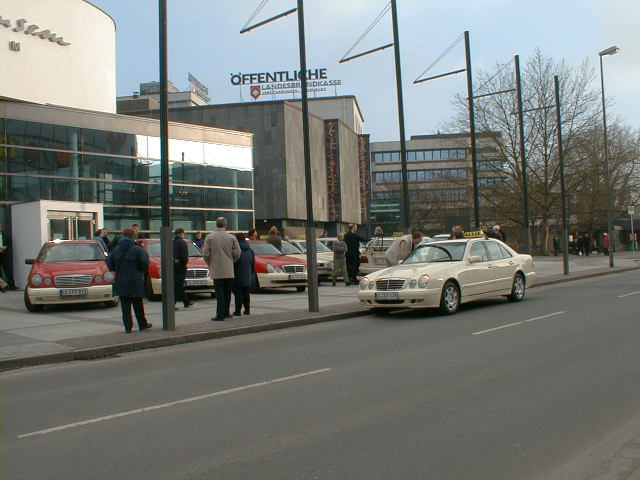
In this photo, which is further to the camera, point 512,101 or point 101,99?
point 512,101

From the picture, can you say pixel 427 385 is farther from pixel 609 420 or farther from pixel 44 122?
pixel 44 122

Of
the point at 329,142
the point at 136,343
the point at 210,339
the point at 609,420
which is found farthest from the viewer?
the point at 329,142

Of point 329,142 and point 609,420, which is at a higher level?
point 329,142

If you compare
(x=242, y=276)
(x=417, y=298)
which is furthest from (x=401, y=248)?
(x=242, y=276)

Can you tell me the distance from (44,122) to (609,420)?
26318mm

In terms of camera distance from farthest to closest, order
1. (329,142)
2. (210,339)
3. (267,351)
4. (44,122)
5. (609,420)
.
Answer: (329,142)
(44,122)
(210,339)
(267,351)
(609,420)

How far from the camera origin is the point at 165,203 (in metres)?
Result: 11.2

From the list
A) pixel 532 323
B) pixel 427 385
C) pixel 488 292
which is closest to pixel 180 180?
pixel 488 292

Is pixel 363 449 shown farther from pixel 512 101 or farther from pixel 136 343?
pixel 512 101

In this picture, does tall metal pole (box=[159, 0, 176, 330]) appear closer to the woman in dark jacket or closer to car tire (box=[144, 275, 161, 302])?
the woman in dark jacket

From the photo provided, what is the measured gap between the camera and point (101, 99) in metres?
32.8

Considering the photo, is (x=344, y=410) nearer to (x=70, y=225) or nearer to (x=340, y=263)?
(x=340, y=263)

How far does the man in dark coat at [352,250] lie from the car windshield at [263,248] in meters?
2.32

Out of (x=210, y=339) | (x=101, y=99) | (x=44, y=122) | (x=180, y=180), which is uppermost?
(x=101, y=99)
